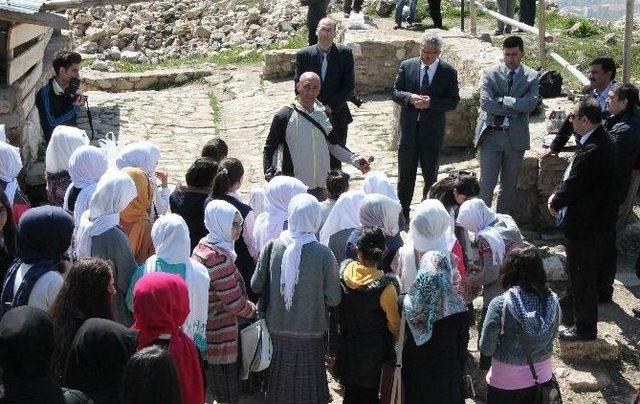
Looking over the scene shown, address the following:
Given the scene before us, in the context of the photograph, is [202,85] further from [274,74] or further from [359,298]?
[359,298]

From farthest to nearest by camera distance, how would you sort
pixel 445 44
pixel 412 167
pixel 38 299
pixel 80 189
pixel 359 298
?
pixel 445 44 → pixel 412 167 → pixel 80 189 → pixel 359 298 → pixel 38 299

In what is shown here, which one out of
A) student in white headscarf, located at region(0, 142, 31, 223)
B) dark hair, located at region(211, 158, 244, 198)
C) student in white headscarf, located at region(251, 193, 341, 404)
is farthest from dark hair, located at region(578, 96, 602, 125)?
student in white headscarf, located at region(0, 142, 31, 223)

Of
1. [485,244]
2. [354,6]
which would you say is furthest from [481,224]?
[354,6]

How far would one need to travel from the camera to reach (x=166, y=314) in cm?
450

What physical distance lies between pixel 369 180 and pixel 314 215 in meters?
1.16

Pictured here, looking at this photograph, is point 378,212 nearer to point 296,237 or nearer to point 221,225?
point 296,237

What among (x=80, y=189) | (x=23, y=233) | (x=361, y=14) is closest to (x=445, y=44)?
(x=361, y=14)

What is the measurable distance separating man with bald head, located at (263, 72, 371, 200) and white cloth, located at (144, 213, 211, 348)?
257 centimetres

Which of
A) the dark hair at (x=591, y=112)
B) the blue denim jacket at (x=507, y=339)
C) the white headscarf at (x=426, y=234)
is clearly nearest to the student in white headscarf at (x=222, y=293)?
the white headscarf at (x=426, y=234)

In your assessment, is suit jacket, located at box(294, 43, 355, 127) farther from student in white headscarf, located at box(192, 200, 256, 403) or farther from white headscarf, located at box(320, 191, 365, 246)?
student in white headscarf, located at box(192, 200, 256, 403)

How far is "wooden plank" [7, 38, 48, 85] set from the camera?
927 centimetres

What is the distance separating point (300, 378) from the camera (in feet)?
18.6

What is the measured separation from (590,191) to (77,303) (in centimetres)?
374

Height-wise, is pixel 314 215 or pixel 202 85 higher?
pixel 314 215
